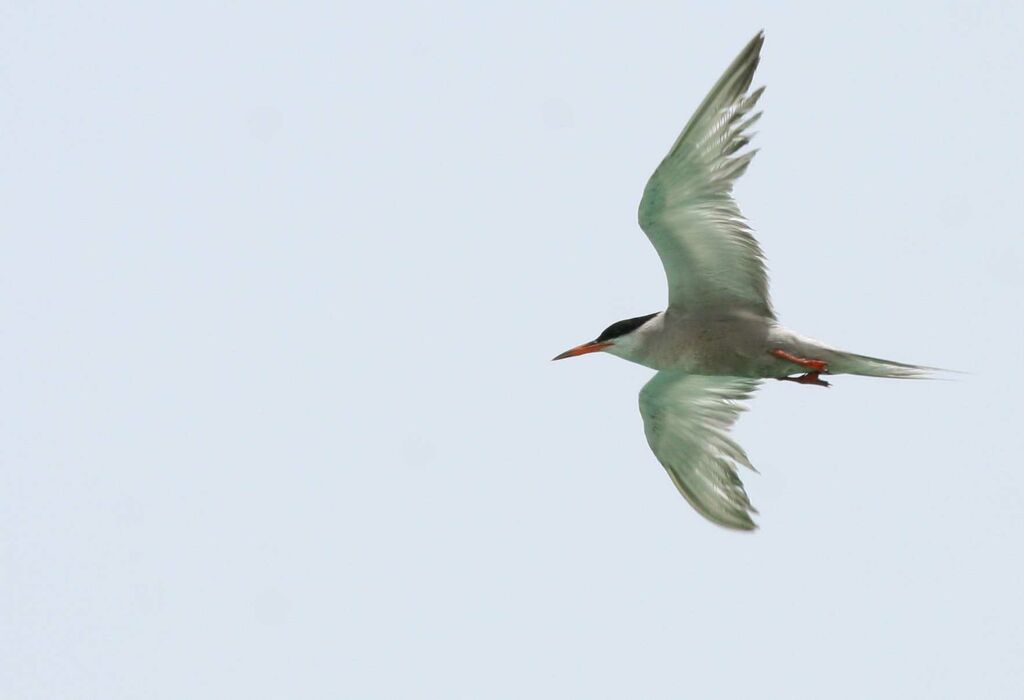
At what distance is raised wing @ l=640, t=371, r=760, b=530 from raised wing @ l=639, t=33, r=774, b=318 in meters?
0.97

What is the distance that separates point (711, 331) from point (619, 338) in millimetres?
693

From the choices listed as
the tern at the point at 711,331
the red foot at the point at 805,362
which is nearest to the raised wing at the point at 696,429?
the tern at the point at 711,331

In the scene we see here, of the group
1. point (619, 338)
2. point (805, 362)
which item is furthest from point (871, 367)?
point (619, 338)

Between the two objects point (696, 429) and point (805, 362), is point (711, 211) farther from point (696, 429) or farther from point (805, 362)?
point (696, 429)

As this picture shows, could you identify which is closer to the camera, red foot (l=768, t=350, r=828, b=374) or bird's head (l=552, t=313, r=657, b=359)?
red foot (l=768, t=350, r=828, b=374)

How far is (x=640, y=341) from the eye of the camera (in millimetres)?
8828

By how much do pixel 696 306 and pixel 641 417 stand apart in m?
1.26

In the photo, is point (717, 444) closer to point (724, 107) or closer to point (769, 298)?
point (769, 298)

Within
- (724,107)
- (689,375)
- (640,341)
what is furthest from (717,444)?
(724,107)

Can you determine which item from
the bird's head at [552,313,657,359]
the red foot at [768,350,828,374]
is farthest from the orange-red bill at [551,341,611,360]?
the red foot at [768,350,828,374]

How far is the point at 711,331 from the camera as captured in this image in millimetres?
8547

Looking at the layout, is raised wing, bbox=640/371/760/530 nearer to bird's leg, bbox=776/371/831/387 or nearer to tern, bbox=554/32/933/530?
tern, bbox=554/32/933/530

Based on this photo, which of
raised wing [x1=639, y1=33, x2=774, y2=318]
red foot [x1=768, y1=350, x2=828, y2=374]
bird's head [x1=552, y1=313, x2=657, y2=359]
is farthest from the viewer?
bird's head [x1=552, y1=313, x2=657, y2=359]

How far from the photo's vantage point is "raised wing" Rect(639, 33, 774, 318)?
768 cm
